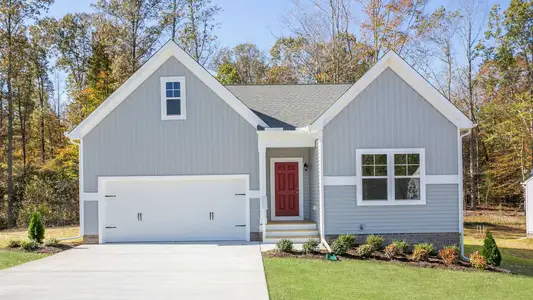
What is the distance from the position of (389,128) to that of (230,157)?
15.7 ft

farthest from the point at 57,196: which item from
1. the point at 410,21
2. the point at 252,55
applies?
the point at 410,21

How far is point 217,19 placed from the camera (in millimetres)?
30734

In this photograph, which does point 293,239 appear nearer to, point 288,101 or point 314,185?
point 314,185

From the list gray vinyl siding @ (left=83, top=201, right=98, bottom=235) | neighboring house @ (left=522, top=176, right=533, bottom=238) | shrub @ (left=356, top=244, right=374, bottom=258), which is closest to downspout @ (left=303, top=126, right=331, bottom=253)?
shrub @ (left=356, top=244, right=374, bottom=258)

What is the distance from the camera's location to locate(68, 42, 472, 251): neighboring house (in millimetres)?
13773

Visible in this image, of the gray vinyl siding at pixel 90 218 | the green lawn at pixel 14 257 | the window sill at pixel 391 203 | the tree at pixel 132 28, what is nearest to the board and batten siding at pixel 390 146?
the window sill at pixel 391 203

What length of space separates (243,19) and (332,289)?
2123cm

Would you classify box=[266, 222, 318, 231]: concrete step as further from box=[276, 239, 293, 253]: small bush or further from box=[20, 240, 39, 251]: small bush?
box=[20, 240, 39, 251]: small bush

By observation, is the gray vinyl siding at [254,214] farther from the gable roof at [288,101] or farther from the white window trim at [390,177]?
the white window trim at [390,177]

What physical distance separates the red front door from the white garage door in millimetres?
1522

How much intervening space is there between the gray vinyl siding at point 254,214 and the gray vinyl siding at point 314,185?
5.75ft

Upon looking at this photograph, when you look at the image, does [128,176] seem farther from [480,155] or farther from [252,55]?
[480,155]

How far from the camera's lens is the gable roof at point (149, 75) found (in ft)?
48.4

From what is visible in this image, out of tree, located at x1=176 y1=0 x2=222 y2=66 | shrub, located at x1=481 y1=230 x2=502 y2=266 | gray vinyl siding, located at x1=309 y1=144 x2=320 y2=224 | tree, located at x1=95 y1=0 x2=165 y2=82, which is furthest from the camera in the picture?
tree, located at x1=176 y1=0 x2=222 y2=66
